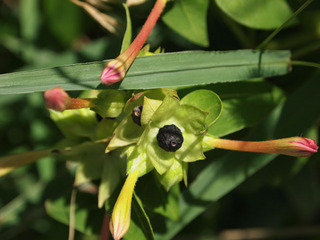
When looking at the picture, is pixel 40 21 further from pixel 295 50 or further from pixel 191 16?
pixel 295 50

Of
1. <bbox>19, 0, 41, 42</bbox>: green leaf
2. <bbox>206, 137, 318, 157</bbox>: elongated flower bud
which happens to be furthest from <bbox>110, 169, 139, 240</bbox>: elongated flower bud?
<bbox>19, 0, 41, 42</bbox>: green leaf

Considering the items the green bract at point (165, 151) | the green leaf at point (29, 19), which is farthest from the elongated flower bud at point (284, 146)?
the green leaf at point (29, 19)

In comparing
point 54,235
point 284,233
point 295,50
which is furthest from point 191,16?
point 284,233

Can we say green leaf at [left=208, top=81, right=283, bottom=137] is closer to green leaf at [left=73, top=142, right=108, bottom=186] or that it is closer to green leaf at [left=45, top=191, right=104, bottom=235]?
green leaf at [left=73, top=142, right=108, bottom=186]

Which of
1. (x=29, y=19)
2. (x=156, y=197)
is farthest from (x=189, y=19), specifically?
(x=29, y=19)

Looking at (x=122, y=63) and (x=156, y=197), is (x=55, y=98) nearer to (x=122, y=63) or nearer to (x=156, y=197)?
(x=122, y=63)
